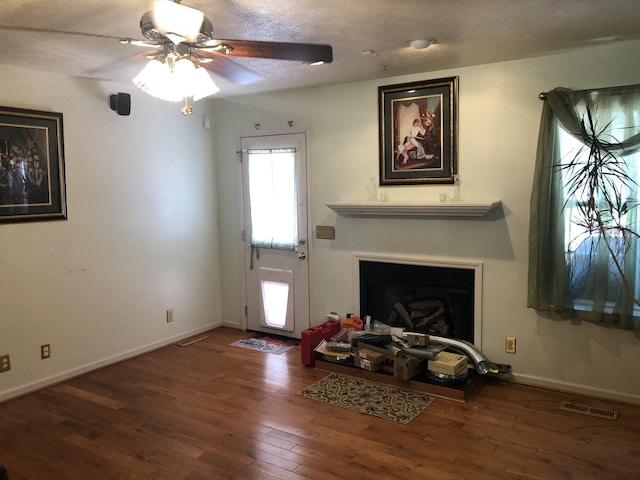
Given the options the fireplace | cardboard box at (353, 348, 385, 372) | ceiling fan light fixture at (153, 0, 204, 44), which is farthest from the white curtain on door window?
ceiling fan light fixture at (153, 0, 204, 44)

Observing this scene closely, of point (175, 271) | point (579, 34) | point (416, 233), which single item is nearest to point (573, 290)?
point (416, 233)

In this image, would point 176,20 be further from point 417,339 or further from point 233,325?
point 233,325

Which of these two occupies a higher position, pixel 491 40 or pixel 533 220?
pixel 491 40

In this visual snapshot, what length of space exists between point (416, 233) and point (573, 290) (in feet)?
4.13

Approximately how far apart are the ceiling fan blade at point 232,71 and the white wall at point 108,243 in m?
1.02

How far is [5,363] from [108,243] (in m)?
1.20

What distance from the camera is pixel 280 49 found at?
229cm

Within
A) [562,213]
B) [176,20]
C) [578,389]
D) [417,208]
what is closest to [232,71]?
[417,208]

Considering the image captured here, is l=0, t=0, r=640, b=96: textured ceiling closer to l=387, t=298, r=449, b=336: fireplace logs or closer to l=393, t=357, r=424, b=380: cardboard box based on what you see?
l=387, t=298, r=449, b=336: fireplace logs

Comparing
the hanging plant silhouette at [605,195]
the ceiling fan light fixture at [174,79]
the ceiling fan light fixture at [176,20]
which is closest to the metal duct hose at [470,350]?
the hanging plant silhouette at [605,195]

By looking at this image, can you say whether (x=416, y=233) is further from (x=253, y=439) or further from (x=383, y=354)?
(x=253, y=439)

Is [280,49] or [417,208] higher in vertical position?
[280,49]

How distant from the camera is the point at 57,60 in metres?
3.54

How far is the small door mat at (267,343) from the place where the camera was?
15.7 ft
